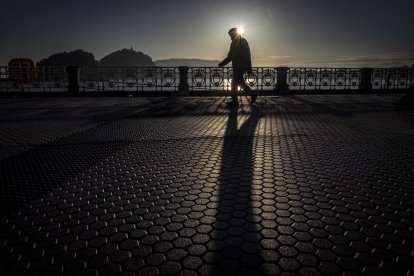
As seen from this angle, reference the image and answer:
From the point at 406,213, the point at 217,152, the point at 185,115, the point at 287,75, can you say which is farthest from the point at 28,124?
the point at 287,75

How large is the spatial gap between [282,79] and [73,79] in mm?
11537

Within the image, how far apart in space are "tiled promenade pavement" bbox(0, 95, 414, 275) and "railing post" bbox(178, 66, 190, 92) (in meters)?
11.6

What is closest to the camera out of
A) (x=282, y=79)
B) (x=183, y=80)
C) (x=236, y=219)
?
(x=236, y=219)

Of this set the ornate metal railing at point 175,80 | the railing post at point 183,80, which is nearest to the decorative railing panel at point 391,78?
the ornate metal railing at point 175,80

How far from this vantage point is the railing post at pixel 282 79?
712 inches

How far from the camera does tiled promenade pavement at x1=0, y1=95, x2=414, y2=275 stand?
84.6 inches

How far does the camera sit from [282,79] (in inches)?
719

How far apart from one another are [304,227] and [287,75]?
1677cm

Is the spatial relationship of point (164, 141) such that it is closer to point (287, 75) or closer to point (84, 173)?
point (84, 173)

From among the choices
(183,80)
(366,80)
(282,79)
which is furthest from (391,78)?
(183,80)

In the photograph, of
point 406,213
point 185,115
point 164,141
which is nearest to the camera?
point 406,213

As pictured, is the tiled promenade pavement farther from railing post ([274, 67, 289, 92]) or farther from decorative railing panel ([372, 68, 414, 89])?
decorative railing panel ([372, 68, 414, 89])

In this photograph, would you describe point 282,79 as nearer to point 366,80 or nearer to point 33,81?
point 366,80

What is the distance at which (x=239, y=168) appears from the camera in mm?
4176
